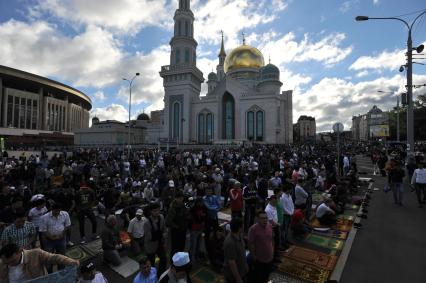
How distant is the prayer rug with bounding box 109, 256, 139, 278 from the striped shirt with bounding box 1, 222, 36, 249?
1.78 metres

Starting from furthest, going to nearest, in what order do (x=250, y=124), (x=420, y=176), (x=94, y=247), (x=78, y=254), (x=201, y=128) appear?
Result: (x=201, y=128)
(x=250, y=124)
(x=420, y=176)
(x=94, y=247)
(x=78, y=254)

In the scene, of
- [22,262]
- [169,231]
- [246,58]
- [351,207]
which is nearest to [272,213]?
[169,231]

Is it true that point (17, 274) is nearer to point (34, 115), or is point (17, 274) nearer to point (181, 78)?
point (181, 78)

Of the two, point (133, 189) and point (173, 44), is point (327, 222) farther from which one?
point (173, 44)

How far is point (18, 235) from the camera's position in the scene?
3.98 meters

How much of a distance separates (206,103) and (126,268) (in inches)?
1836

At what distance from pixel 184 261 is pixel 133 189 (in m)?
7.22

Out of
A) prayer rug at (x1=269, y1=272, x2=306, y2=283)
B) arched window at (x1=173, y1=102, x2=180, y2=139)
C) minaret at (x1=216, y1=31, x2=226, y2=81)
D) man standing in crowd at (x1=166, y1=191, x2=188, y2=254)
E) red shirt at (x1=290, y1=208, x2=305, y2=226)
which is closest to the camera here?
prayer rug at (x1=269, y1=272, x2=306, y2=283)

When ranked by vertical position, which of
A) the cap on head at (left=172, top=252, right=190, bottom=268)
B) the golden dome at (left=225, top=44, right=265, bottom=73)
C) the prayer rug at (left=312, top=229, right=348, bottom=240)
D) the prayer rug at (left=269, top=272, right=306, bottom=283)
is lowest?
the prayer rug at (left=269, top=272, right=306, bottom=283)

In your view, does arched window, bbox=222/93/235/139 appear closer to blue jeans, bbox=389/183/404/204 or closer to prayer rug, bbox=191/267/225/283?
blue jeans, bbox=389/183/404/204

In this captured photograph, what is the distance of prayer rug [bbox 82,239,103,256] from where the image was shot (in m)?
5.80

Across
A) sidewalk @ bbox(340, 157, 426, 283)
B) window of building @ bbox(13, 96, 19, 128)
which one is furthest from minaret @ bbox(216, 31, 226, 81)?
sidewalk @ bbox(340, 157, 426, 283)

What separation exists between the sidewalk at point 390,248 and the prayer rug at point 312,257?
1.05 feet

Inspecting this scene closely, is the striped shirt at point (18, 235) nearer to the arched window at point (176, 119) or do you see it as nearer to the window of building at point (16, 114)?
the arched window at point (176, 119)
